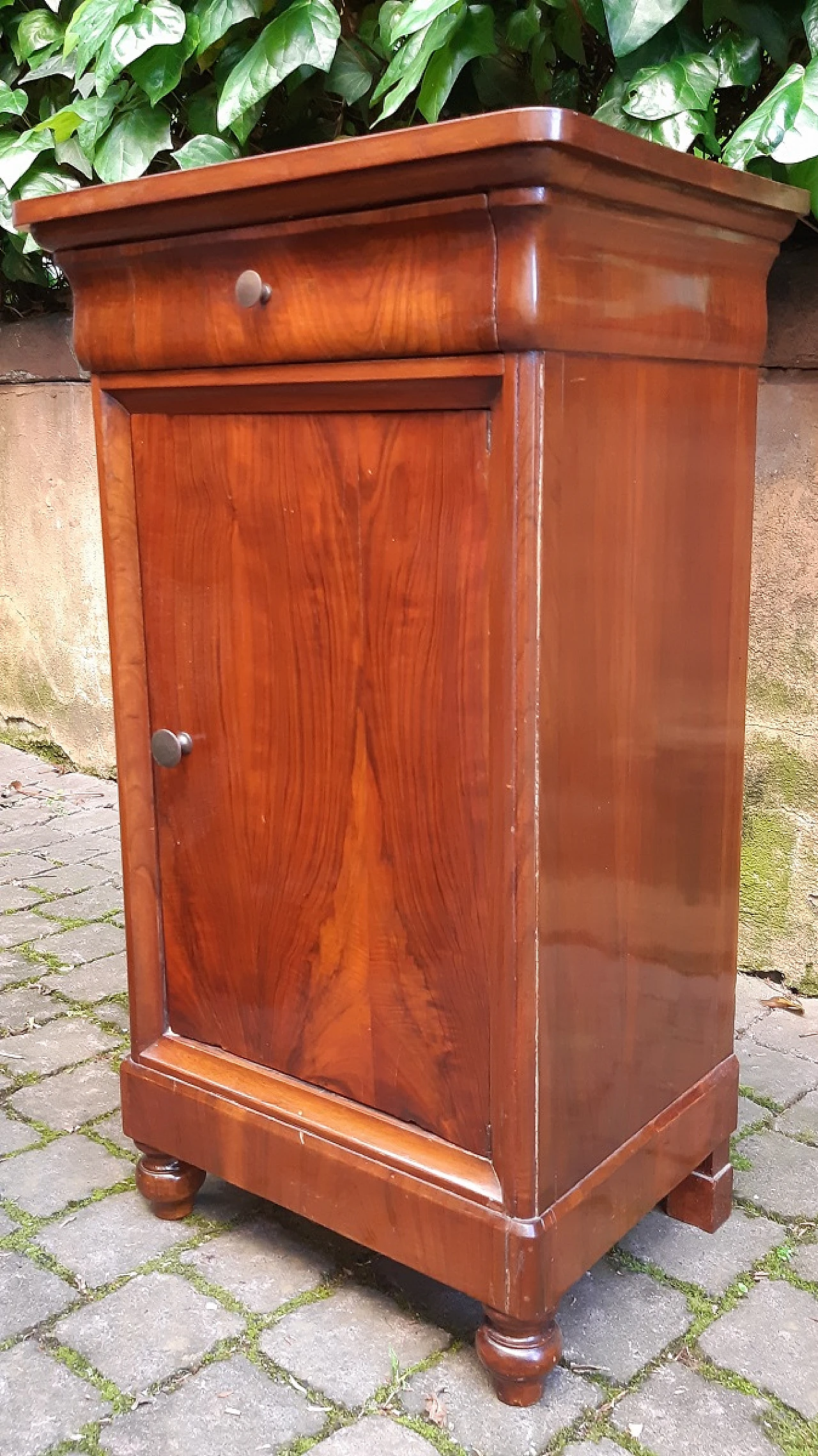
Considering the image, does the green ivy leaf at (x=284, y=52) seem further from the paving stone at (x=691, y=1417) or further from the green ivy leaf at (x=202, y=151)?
the paving stone at (x=691, y=1417)

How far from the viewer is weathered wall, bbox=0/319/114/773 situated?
3602 mm

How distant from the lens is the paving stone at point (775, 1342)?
150 centimetres

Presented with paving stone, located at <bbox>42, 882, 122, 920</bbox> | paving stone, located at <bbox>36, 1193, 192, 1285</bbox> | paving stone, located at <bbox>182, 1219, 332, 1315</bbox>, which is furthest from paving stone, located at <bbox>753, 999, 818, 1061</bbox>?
paving stone, located at <bbox>42, 882, 122, 920</bbox>

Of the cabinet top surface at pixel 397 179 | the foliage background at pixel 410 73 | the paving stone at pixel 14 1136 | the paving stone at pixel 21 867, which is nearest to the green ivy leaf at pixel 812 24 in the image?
the foliage background at pixel 410 73

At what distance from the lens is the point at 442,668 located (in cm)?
140

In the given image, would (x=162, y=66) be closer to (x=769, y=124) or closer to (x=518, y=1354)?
(x=769, y=124)

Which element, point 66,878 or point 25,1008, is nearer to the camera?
point 25,1008

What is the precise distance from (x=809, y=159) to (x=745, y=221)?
354 millimetres

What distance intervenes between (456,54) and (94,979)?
178 centimetres

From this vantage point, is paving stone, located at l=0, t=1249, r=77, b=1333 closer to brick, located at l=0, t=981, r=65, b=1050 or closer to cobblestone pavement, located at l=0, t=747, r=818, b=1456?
cobblestone pavement, located at l=0, t=747, r=818, b=1456

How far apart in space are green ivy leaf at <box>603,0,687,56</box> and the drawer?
70 cm

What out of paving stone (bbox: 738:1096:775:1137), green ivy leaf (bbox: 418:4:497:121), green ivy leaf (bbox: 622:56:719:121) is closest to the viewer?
green ivy leaf (bbox: 622:56:719:121)

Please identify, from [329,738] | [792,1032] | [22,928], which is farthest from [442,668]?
[22,928]

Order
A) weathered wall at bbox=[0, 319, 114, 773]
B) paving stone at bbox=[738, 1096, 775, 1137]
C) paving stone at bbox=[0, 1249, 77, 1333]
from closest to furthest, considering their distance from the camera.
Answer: paving stone at bbox=[0, 1249, 77, 1333], paving stone at bbox=[738, 1096, 775, 1137], weathered wall at bbox=[0, 319, 114, 773]
